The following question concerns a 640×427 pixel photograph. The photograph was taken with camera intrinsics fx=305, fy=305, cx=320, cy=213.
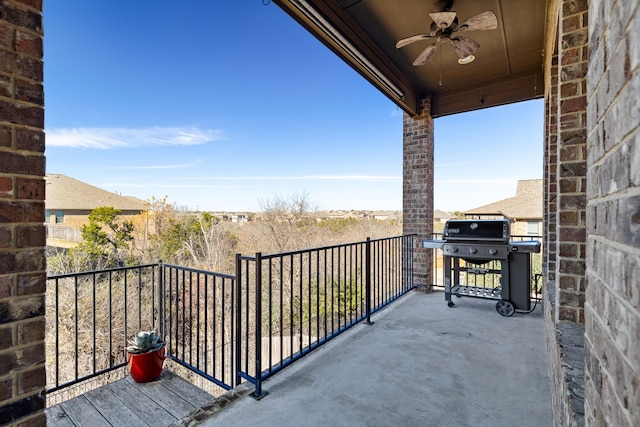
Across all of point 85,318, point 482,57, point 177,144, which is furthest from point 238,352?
point 177,144

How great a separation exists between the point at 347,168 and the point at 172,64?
1030 centimetres

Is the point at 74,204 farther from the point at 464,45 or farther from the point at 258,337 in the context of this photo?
the point at 464,45

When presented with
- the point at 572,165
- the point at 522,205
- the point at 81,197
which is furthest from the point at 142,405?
the point at 81,197

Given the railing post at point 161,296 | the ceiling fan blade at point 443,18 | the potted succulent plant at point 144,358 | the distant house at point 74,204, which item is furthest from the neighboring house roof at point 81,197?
the ceiling fan blade at point 443,18

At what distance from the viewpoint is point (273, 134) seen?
15.3 m

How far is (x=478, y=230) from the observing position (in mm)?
3844

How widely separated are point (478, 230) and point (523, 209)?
8.80 metres

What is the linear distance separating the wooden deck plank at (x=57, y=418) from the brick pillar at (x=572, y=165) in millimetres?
3188

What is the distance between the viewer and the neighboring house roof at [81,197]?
12845 millimetres

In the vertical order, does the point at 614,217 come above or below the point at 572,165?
below

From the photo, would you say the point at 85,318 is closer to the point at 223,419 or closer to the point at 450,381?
the point at 223,419

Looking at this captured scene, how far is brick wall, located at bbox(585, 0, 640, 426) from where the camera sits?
42 cm

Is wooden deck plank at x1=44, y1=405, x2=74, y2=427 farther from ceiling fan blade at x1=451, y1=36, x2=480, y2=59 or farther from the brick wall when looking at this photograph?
ceiling fan blade at x1=451, y1=36, x2=480, y2=59

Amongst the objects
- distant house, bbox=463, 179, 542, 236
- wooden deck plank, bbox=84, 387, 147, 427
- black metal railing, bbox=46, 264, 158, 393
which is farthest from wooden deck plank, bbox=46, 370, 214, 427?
distant house, bbox=463, 179, 542, 236
